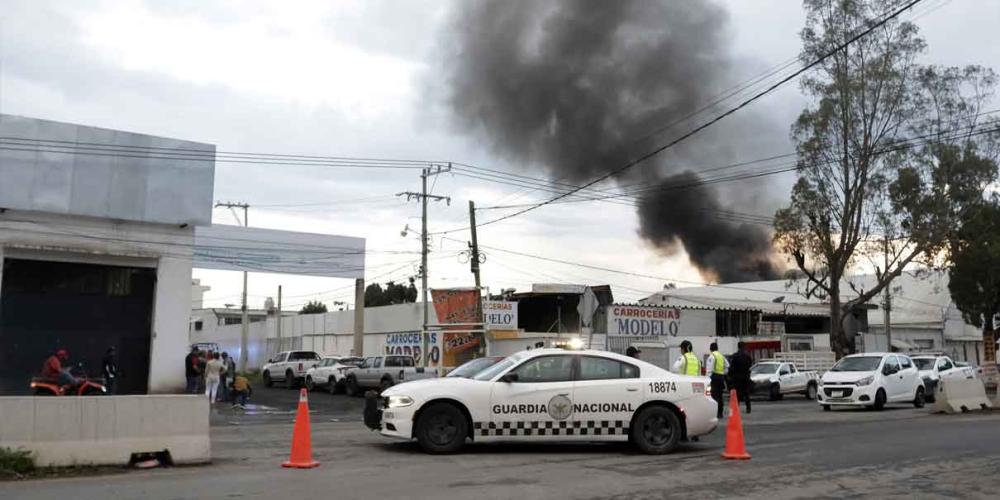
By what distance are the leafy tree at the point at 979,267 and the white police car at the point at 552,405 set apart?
1093 inches

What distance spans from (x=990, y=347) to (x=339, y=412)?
29.2 metres

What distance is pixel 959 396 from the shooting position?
18.7 meters

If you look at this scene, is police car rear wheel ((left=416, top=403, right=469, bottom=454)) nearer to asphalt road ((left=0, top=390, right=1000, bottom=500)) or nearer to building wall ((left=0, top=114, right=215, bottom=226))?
asphalt road ((left=0, top=390, right=1000, bottom=500))

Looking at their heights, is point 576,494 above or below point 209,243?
below

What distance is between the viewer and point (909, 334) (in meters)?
51.4

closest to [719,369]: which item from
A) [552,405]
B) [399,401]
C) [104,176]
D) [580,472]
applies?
[552,405]

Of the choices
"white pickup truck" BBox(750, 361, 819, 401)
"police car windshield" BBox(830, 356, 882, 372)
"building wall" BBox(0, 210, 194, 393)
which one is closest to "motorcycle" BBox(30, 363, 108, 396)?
"building wall" BBox(0, 210, 194, 393)

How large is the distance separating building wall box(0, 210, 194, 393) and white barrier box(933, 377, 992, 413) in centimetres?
1930

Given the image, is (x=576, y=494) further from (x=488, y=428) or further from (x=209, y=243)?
(x=209, y=243)

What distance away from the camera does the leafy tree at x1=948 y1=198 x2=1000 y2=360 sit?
Answer: 33.7 meters

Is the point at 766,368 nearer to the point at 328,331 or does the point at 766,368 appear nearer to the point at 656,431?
the point at 656,431

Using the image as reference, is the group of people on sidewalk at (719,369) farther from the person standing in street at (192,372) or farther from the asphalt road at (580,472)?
the person standing in street at (192,372)

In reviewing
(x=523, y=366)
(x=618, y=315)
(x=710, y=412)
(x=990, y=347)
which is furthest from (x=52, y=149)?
(x=990, y=347)

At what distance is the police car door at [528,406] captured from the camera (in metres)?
10.3
